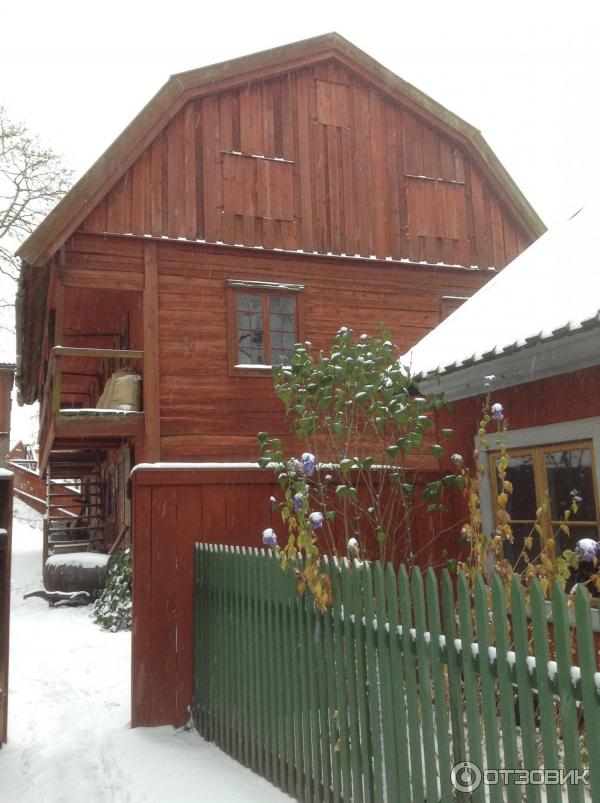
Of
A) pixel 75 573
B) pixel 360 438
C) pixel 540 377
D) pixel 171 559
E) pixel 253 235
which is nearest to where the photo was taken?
pixel 540 377

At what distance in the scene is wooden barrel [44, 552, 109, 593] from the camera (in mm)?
13461

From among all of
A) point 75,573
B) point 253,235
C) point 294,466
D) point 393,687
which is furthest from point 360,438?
point 75,573

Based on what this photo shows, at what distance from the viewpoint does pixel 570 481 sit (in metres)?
5.52

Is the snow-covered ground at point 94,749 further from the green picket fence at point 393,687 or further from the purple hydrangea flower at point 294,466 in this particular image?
the purple hydrangea flower at point 294,466

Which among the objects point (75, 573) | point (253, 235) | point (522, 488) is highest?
point (253, 235)

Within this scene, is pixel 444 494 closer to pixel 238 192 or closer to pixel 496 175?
pixel 238 192

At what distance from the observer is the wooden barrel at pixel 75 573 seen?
530 inches

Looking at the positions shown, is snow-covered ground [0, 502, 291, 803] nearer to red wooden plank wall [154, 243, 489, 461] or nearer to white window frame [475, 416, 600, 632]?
white window frame [475, 416, 600, 632]

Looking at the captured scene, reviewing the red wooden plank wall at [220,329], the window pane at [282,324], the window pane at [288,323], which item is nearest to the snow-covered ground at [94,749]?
the red wooden plank wall at [220,329]

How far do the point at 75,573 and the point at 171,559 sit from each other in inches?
311

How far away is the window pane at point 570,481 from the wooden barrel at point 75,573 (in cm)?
1023

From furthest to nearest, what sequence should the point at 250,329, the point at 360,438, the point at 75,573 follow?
1. the point at 75,573
2. the point at 250,329
3. the point at 360,438

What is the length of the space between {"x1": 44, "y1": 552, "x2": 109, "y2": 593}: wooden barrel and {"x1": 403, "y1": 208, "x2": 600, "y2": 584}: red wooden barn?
9133 mm

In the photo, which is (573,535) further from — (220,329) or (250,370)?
(220,329)
